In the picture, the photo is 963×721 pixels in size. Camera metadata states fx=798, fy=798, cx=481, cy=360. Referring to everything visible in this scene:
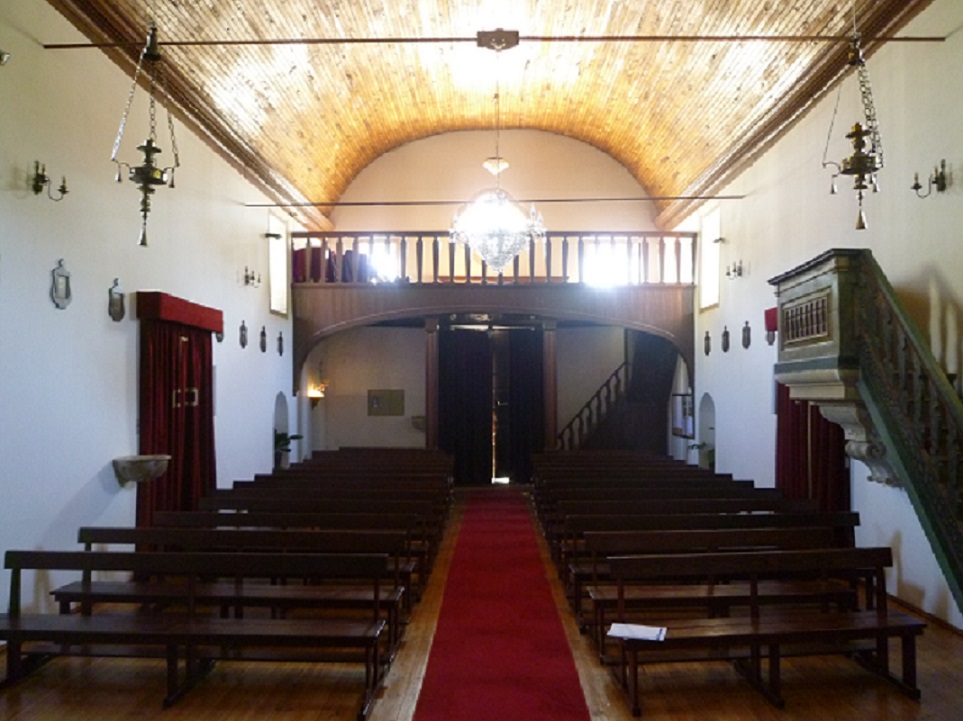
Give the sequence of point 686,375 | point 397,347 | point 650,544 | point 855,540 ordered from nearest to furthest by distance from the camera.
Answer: point 650,544 < point 855,540 < point 686,375 < point 397,347

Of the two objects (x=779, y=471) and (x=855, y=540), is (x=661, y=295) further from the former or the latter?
(x=855, y=540)

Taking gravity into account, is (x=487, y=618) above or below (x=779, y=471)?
below

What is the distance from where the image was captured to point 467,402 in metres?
17.1

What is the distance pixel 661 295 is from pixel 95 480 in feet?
31.2

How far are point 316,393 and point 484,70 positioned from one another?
6734 mm

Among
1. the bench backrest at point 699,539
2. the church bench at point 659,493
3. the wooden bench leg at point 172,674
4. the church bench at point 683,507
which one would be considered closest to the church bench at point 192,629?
the wooden bench leg at point 172,674

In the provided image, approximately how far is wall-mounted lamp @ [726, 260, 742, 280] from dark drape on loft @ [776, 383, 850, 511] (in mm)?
2319

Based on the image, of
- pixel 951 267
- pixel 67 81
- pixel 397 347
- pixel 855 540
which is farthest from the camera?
pixel 397 347

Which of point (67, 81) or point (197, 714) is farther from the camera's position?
point (67, 81)

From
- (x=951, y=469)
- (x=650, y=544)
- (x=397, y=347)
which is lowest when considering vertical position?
(x=650, y=544)

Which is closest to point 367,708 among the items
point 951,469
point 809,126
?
point 951,469

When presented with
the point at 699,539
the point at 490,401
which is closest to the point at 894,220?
the point at 699,539

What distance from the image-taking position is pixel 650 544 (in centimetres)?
540

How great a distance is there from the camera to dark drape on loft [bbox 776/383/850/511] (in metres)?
7.91
